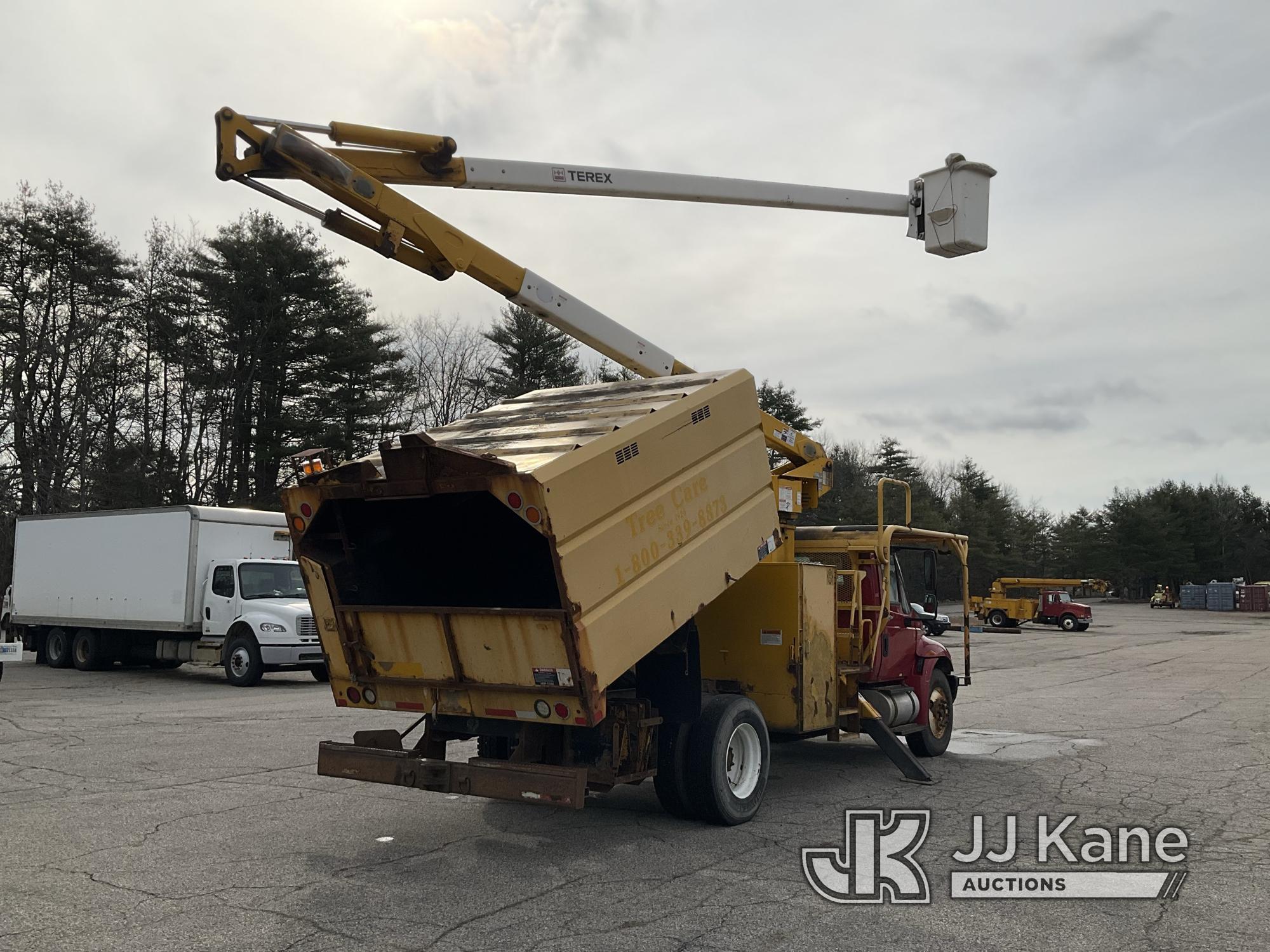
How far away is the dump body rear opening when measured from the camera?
7199mm

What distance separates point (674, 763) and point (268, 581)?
47.6 ft

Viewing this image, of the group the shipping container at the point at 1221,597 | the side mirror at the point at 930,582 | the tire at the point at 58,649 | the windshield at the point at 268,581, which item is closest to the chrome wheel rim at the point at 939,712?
the side mirror at the point at 930,582

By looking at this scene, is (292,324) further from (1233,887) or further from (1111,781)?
(1233,887)

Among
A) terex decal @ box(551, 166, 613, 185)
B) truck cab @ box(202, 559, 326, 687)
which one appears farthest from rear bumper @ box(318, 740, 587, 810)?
truck cab @ box(202, 559, 326, 687)

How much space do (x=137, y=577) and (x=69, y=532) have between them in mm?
2476

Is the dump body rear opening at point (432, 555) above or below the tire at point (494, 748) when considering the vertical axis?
above

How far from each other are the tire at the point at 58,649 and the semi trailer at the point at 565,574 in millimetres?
17164

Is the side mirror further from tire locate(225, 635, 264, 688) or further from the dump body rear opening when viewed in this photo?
tire locate(225, 635, 264, 688)

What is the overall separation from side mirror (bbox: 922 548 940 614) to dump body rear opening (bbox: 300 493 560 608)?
474cm

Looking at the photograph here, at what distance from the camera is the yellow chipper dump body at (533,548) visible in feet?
20.2

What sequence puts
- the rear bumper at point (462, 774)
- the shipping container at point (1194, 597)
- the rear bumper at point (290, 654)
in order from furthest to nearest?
the shipping container at point (1194, 597), the rear bumper at point (290, 654), the rear bumper at point (462, 774)

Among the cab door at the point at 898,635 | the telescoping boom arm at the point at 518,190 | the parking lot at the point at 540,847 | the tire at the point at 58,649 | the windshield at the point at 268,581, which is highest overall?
the telescoping boom arm at the point at 518,190

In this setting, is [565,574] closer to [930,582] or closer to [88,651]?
[930,582]

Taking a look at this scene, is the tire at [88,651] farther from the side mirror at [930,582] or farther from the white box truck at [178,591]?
the side mirror at [930,582]
